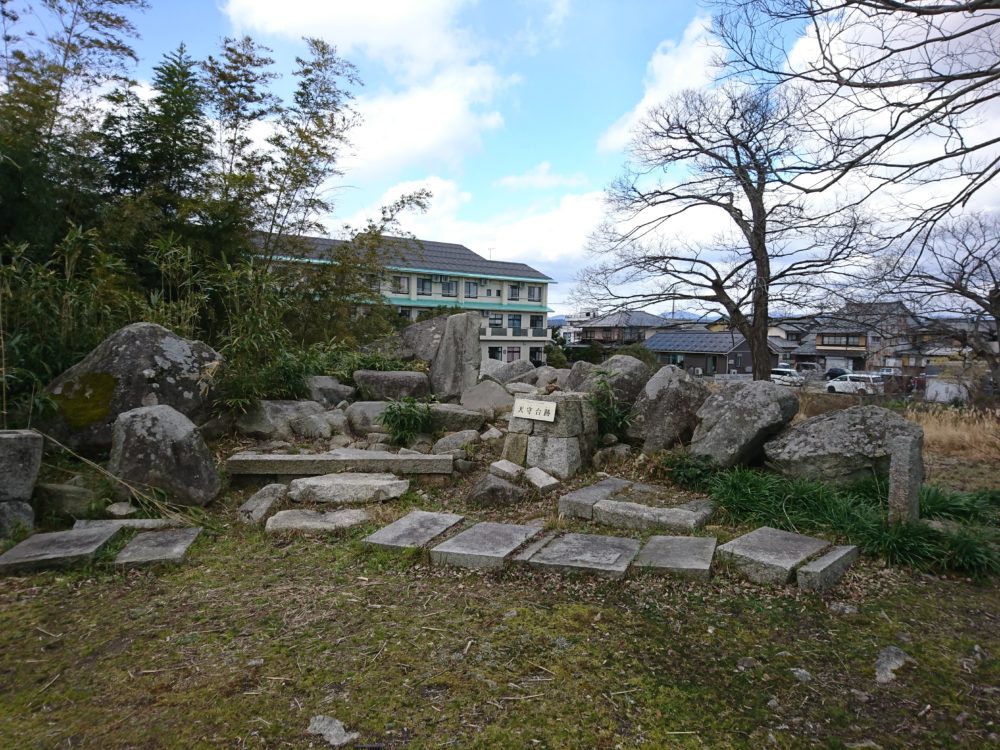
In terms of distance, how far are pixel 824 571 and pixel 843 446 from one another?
5.16 ft

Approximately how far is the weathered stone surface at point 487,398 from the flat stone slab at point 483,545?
282cm

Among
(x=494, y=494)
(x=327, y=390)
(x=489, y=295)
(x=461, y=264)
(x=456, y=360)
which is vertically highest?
(x=461, y=264)

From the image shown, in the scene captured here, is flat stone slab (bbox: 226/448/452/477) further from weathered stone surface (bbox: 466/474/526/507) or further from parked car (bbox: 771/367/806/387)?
parked car (bbox: 771/367/806/387)

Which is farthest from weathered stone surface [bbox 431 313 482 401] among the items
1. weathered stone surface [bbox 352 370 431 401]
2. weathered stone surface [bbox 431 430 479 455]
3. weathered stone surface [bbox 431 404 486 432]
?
weathered stone surface [bbox 431 430 479 455]

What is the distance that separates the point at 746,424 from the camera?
4.47 meters

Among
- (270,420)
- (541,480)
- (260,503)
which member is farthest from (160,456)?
(541,480)

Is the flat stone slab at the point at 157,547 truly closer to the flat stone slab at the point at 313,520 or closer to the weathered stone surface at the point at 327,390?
the flat stone slab at the point at 313,520

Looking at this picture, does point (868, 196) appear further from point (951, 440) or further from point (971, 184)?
point (951, 440)

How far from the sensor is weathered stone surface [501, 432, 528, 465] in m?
5.00

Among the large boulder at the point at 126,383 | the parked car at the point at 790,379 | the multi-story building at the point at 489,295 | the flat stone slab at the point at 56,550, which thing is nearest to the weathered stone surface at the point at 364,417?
the large boulder at the point at 126,383

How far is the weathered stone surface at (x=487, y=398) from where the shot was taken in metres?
6.60

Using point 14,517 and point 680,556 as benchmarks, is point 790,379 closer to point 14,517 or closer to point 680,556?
point 680,556

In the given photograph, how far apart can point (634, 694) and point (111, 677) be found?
1.89 m

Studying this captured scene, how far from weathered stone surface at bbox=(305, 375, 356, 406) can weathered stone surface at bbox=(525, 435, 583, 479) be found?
8.60 ft
